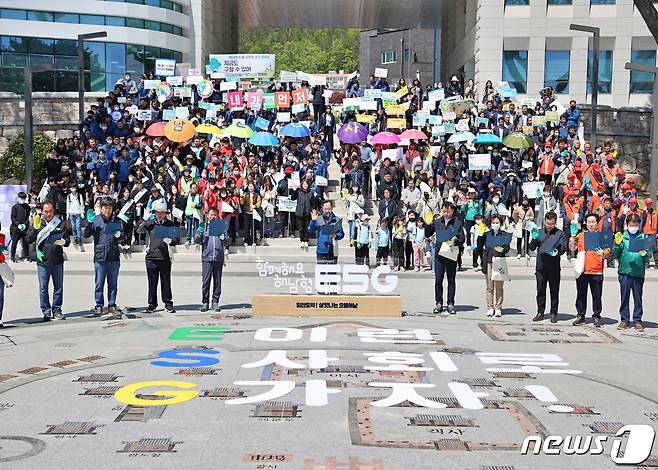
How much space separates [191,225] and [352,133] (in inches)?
251

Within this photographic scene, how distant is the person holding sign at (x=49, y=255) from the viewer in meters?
14.9

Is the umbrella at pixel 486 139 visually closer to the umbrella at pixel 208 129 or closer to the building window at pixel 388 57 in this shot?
the umbrella at pixel 208 129

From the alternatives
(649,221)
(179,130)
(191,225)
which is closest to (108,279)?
(191,225)

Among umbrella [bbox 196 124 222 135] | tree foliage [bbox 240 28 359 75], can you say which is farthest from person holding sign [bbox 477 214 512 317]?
tree foliage [bbox 240 28 359 75]

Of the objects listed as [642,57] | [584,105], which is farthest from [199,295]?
[642,57]

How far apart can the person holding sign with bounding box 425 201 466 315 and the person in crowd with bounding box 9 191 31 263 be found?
12062mm

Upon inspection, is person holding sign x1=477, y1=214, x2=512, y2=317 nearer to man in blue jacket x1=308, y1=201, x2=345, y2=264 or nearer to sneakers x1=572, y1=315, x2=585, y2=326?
sneakers x1=572, y1=315, x2=585, y2=326

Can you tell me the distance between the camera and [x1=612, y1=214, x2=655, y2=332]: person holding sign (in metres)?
14.4

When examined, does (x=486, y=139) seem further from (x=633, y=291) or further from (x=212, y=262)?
(x=212, y=262)

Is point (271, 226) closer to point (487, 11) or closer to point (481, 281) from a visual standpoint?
point (481, 281)

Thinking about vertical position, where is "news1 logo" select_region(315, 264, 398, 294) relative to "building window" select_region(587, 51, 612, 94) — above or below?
below

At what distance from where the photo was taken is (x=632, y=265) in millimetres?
14453

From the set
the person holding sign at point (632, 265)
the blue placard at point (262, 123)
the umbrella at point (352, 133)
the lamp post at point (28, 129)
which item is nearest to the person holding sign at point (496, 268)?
the person holding sign at point (632, 265)

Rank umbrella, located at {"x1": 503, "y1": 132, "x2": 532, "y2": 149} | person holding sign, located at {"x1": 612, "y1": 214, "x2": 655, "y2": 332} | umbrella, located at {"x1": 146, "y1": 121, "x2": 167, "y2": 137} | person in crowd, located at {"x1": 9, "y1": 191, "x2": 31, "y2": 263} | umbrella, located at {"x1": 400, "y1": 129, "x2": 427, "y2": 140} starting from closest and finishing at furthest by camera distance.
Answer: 1. person holding sign, located at {"x1": 612, "y1": 214, "x2": 655, "y2": 332}
2. person in crowd, located at {"x1": 9, "y1": 191, "x2": 31, "y2": 263}
3. umbrella, located at {"x1": 503, "y1": 132, "x2": 532, "y2": 149}
4. umbrella, located at {"x1": 400, "y1": 129, "x2": 427, "y2": 140}
5. umbrella, located at {"x1": 146, "y1": 121, "x2": 167, "y2": 137}
